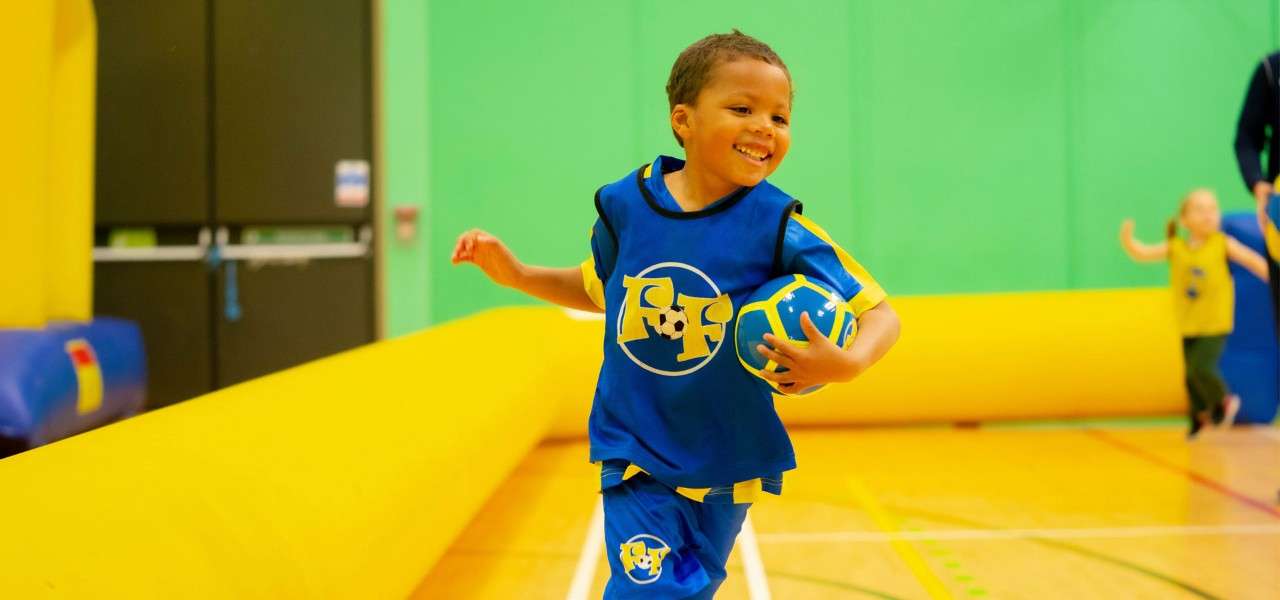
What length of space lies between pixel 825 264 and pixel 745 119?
28 cm

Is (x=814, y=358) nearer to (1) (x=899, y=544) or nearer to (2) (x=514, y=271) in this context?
(2) (x=514, y=271)

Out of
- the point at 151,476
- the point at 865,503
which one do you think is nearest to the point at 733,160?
the point at 151,476

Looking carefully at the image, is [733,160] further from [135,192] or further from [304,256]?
[135,192]

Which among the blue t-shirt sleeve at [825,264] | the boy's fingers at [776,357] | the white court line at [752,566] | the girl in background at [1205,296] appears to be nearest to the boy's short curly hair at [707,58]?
the blue t-shirt sleeve at [825,264]

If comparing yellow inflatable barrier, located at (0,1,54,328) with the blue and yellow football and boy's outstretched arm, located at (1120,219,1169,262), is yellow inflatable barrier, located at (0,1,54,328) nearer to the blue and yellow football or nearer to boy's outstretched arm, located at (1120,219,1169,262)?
the blue and yellow football

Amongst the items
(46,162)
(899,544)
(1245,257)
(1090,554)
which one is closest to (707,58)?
(899,544)

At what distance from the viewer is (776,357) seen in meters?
1.45

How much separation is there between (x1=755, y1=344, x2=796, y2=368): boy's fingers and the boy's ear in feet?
1.53

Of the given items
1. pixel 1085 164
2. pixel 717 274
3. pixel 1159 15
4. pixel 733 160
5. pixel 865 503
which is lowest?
pixel 865 503

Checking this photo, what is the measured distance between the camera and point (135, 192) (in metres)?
6.45

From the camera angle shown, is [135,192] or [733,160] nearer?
[733,160]

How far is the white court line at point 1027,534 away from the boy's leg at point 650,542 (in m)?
1.76

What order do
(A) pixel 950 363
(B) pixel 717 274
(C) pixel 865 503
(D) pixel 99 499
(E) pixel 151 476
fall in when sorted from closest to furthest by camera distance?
(D) pixel 99 499
(E) pixel 151 476
(B) pixel 717 274
(C) pixel 865 503
(A) pixel 950 363

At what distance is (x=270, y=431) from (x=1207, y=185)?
6.42 meters
